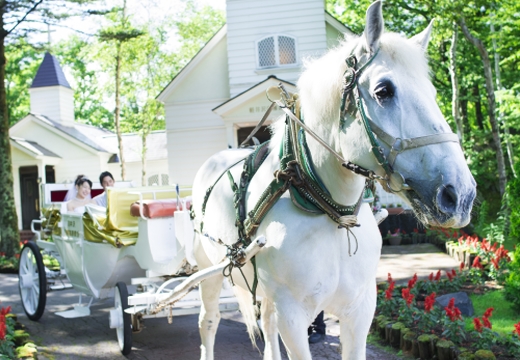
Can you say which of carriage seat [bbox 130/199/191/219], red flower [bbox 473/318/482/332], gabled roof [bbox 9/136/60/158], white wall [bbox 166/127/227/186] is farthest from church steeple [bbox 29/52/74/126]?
red flower [bbox 473/318/482/332]

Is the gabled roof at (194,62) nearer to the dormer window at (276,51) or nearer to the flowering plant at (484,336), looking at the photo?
the dormer window at (276,51)

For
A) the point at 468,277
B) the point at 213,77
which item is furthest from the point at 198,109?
the point at 468,277

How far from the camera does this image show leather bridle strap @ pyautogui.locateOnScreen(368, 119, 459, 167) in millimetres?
2098

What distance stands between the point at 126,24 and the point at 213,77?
6981mm

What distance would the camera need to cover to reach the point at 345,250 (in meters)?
2.74

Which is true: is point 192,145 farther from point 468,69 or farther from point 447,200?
point 447,200

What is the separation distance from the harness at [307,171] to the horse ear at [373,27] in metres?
0.05

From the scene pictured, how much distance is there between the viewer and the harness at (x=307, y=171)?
86.8 inches

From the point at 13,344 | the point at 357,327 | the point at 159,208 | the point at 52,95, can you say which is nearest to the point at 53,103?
the point at 52,95

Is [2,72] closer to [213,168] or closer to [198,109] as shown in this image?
[198,109]

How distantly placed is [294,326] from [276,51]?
564 inches

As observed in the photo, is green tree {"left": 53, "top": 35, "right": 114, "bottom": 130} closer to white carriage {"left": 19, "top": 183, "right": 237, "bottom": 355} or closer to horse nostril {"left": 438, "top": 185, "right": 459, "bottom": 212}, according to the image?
white carriage {"left": 19, "top": 183, "right": 237, "bottom": 355}

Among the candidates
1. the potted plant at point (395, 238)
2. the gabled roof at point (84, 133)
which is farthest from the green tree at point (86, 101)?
the potted plant at point (395, 238)

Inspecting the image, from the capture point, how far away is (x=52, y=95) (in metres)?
31.1
